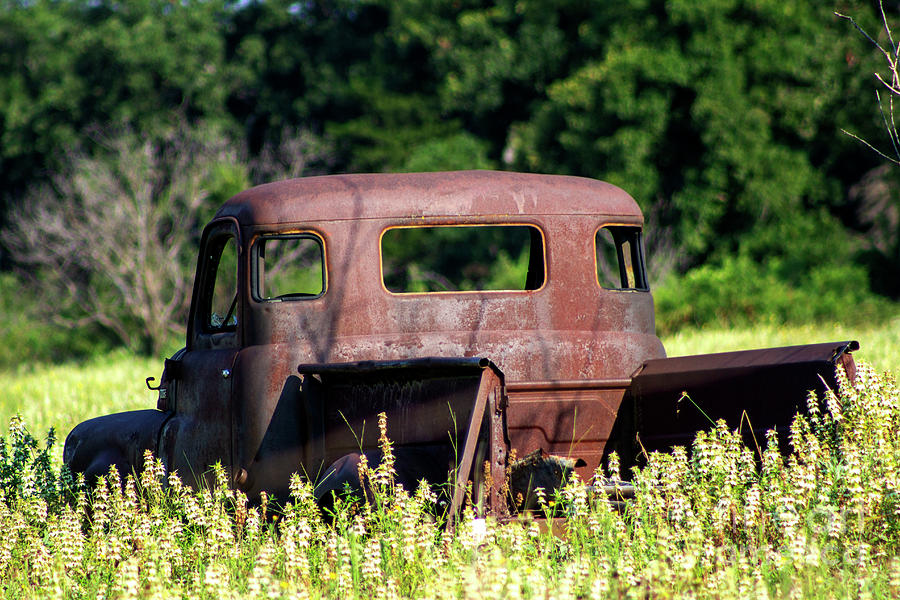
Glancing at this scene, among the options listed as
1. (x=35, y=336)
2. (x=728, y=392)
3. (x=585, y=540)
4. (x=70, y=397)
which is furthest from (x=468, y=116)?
(x=585, y=540)

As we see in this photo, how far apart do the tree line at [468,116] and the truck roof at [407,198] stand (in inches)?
682

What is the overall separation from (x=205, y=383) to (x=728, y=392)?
2.85 metres

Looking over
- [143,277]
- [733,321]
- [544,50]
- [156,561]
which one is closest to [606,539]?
[156,561]

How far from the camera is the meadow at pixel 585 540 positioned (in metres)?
3.83

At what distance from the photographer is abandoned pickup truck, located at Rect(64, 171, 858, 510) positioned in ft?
17.5

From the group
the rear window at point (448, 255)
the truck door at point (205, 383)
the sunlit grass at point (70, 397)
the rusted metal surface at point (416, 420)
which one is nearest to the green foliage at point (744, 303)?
the rear window at point (448, 255)

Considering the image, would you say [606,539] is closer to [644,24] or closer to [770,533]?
[770,533]

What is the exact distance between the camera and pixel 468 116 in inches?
1435

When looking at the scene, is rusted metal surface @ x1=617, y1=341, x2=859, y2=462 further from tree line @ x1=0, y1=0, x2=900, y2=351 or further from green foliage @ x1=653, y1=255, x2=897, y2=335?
tree line @ x1=0, y1=0, x2=900, y2=351

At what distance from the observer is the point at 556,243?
6109mm

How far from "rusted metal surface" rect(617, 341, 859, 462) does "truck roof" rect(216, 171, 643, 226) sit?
1.14 meters

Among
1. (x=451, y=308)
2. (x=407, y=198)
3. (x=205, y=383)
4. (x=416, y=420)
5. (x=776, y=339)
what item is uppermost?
(x=776, y=339)

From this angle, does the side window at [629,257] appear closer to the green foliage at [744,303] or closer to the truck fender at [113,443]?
the truck fender at [113,443]

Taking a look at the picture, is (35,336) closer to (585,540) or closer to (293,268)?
(293,268)
